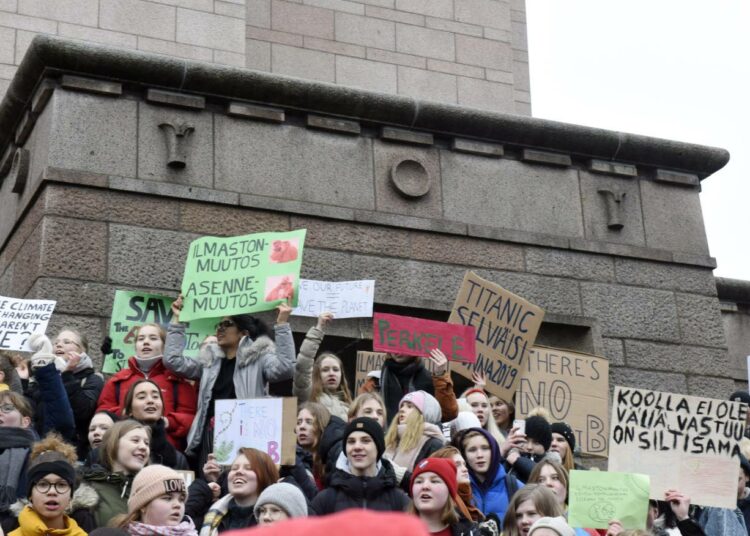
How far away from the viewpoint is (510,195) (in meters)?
12.0

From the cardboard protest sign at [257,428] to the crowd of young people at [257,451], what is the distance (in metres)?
0.12

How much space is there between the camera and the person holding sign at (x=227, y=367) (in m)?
8.16

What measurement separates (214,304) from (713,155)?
19.9 ft

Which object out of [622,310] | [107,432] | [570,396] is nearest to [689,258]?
[622,310]

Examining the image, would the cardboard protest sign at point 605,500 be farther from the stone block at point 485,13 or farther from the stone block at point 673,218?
the stone block at point 485,13

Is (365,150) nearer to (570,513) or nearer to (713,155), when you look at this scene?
(713,155)

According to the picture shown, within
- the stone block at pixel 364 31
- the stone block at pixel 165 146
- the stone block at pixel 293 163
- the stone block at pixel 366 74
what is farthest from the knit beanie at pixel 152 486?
the stone block at pixel 364 31

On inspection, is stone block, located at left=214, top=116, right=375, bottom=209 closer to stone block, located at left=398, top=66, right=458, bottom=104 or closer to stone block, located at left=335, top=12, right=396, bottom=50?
stone block, located at left=398, top=66, right=458, bottom=104

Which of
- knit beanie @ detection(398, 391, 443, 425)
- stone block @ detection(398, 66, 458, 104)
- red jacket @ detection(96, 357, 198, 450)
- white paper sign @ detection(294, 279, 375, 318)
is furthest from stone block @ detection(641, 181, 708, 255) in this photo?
red jacket @ detection(96, 357, 198, 450)

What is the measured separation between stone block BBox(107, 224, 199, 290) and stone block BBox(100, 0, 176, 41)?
295 cm

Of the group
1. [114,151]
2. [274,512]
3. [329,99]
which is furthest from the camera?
[329,99]

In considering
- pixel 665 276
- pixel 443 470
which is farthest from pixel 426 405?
pixel 665 276

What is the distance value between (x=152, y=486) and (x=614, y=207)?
7.44 meters

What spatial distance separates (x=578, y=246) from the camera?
12.1m
